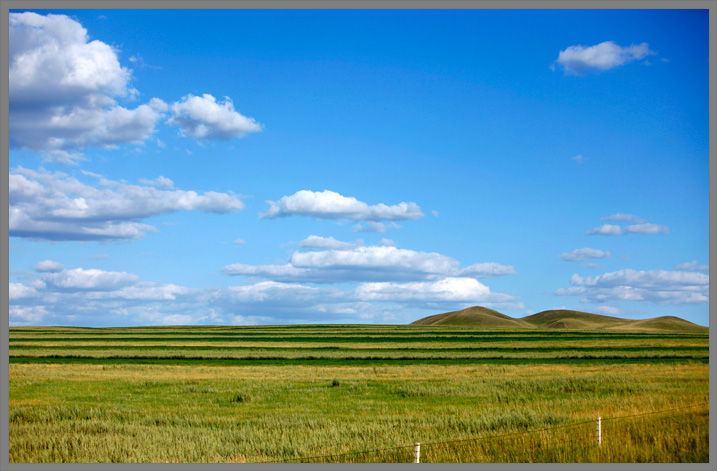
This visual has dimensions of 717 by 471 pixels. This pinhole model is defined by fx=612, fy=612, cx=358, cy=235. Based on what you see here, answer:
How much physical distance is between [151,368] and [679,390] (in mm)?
39374

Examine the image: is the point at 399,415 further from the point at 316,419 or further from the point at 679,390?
the point at 679,390

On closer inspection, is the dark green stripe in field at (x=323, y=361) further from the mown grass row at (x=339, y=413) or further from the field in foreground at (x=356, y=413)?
the mown grass row at (x=339, y=413)

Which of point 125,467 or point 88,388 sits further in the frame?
point 88,388

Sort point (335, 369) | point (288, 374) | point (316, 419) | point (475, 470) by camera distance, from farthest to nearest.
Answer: point (335, 369), point (288, 374), point (316, 419), point (475, 470)

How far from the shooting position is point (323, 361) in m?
60.1

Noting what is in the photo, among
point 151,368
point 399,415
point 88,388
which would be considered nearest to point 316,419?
point 399,415

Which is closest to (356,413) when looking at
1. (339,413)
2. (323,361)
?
(339,413)

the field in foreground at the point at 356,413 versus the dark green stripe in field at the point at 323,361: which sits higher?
the field in foreground at the point at 356,413

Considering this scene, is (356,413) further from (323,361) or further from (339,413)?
(323,361)

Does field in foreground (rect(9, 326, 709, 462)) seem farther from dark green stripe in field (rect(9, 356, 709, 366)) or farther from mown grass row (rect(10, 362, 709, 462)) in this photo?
dark green stripe in field (rect(9, 356, 709, 366))

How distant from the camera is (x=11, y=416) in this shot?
85.8 feet

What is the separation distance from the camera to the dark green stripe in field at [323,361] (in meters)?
56.8

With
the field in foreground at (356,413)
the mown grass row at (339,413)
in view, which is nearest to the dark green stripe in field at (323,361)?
the field in foreground at (356,413)

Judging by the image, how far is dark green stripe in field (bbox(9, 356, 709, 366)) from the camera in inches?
2238
